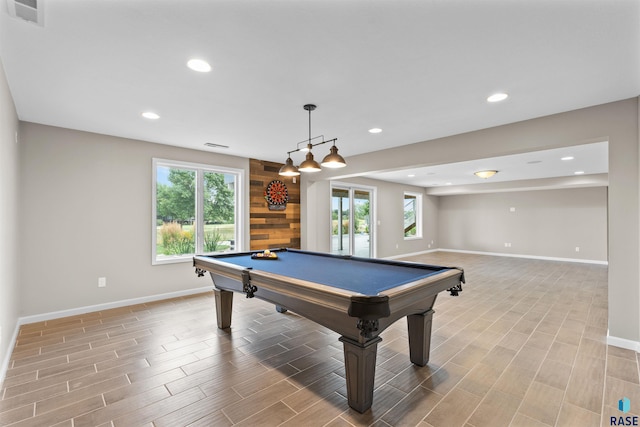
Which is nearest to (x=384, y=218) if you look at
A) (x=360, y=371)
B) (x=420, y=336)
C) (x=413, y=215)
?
(x=413, y=215)

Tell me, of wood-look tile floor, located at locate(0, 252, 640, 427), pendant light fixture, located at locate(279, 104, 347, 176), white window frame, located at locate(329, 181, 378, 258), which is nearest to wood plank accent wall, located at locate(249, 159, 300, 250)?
white window frame, located at locate(329, 181, 378, 258)

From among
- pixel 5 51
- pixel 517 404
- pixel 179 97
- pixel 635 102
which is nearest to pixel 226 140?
pixel 179 97

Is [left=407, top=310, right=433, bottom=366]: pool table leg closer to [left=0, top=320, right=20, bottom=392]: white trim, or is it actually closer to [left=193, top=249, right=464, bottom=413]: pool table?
[left=193, top=249, right=464, bottom=413]: pool table

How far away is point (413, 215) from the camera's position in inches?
406

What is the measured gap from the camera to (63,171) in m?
3.79

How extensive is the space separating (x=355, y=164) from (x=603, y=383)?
415 cm

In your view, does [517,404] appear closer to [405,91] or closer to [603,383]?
[603,383]

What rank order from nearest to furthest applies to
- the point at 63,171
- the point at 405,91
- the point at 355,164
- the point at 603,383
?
the point at 603,383, the point at 405,91, the point at 63,171, the point at 355,164

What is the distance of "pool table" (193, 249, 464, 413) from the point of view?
178 cm

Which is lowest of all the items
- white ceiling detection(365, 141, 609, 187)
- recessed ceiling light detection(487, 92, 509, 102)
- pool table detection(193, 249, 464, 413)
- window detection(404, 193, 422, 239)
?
pool table detection(193, 249, 464, 413)

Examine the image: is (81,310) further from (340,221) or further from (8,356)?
(340,221)

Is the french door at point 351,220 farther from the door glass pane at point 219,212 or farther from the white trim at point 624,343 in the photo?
the white trim at point 624,343

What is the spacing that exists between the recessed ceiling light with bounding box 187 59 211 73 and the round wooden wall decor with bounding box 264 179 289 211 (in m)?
3.73

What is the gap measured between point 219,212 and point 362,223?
410 cm
